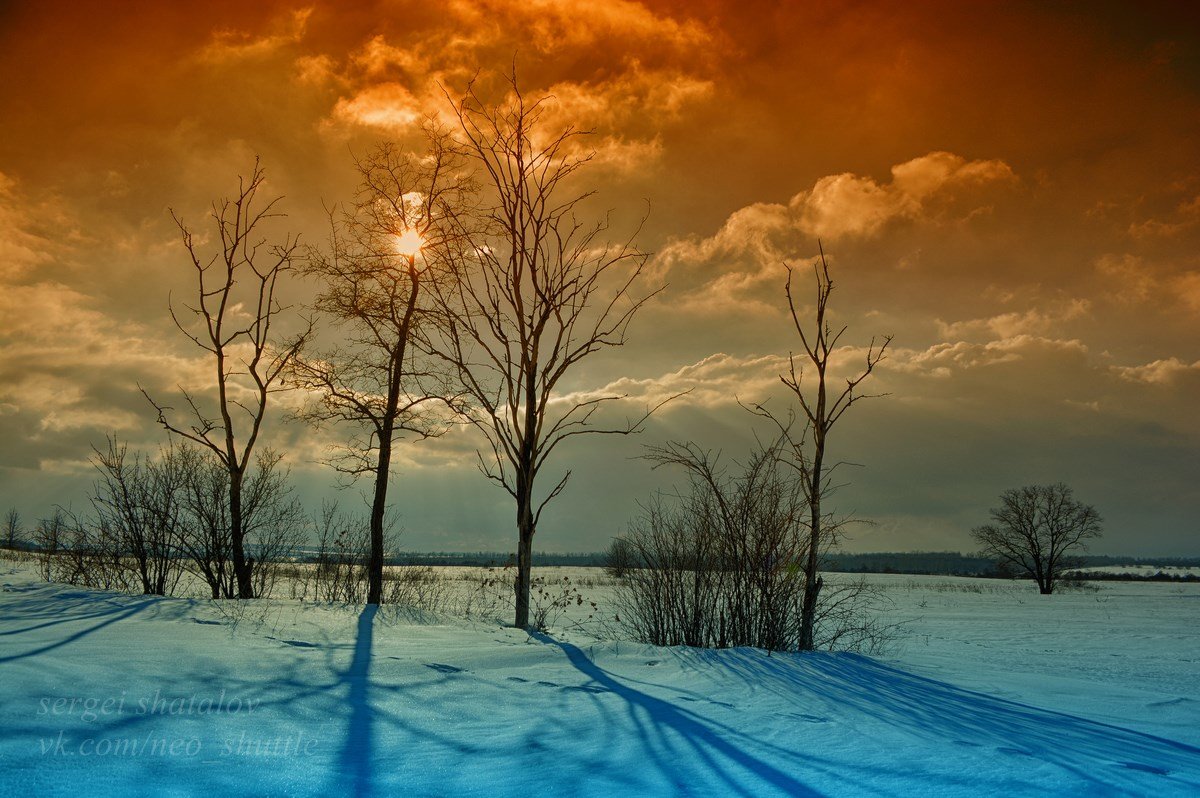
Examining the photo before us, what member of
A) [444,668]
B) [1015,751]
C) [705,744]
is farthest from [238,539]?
[1015,751]

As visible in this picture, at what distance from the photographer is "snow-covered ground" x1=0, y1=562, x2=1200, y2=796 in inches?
97.5

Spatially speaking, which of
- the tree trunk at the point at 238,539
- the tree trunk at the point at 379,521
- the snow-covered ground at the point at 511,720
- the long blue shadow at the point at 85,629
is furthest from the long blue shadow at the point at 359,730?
the tree trunk at the point at 238,539

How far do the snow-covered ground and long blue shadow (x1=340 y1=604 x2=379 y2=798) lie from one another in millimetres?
13

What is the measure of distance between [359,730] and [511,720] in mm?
721

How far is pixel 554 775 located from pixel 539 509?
18.1ft

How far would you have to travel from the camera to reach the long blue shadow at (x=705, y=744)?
254cm

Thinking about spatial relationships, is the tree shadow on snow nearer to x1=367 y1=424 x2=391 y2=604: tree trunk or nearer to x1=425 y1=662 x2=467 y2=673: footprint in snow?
x1=425 y1=662 x2=467 y2=673: footprint in snow

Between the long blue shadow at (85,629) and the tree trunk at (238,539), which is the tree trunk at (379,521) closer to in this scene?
the tree trunk at (238,539)

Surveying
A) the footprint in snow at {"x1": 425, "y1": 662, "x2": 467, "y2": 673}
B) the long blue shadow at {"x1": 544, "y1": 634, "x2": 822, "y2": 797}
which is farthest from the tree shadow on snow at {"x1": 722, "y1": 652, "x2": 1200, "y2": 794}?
the footprint in snow at {"x1": 425, "y1": 662, "x2": 467, "y2": 673}

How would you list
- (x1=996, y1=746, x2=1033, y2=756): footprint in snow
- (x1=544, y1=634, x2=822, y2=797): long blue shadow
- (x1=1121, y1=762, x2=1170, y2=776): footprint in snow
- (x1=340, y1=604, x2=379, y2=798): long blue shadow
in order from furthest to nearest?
(x1=996, y1=746, x2=1033, y2=756): footprint in snow < (x1=1121, y1=762, x2=1170, y2=776): footprint in snow < (x1=544, y1=634, x2=822, y2=797): long blue shadow < (x1=340, y1=604, x2=379, y2=798): long blue shadow

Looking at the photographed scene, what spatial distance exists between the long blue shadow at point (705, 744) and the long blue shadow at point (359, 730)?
1128mm

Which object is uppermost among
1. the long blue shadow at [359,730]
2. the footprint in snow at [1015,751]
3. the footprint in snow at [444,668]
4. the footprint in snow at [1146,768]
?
the long blue shadow at [359,730]

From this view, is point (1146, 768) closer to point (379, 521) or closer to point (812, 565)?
point (812, 565)

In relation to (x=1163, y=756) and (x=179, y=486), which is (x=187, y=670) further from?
(x=179, y=486)
